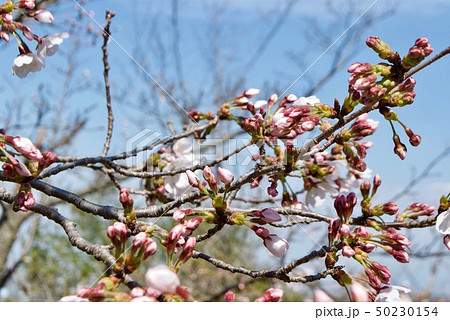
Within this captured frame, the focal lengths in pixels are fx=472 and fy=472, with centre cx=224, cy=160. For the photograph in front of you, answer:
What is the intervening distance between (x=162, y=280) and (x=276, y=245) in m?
0.49

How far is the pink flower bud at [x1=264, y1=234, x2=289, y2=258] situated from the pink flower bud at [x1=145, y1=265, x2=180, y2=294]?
48 centimetres

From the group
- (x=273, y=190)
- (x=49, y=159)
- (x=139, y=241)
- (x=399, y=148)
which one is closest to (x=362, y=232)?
(x=399, y=148)

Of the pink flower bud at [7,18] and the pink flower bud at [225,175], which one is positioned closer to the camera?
the pink flower bud at [225,175]

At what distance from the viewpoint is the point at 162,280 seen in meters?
0.63

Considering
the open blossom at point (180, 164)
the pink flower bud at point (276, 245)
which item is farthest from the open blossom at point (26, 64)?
the pink flower bud at point (276, 245)

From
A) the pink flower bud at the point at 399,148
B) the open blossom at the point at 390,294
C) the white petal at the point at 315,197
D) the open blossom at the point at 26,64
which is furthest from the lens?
the white petal at the point at 315,197

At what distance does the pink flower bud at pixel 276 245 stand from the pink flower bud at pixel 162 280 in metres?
0.48

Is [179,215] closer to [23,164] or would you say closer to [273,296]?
[273,296]

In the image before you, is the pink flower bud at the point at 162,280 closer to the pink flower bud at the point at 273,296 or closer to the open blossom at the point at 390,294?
the pink flower bud at the point at 273,296

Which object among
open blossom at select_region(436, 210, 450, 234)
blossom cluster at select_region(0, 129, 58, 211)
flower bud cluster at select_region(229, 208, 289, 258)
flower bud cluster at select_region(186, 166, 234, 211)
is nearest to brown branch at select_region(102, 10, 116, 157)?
blossom cluster at select_region(0, 129, 58, 211)

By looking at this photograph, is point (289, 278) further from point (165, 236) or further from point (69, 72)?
point (69, 72)

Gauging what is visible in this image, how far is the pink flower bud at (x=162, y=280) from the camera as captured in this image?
0.63m
